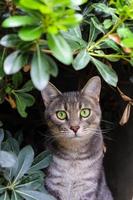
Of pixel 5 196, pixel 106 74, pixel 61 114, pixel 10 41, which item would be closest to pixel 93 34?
pixel 106 74

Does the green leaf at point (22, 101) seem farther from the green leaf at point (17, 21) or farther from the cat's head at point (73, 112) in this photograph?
the green leaf at point (17, 21)

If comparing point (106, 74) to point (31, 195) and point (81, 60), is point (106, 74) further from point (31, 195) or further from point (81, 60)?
point (31, 195)

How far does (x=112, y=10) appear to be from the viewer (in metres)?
1.45

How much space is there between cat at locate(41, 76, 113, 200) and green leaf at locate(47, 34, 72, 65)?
81cm

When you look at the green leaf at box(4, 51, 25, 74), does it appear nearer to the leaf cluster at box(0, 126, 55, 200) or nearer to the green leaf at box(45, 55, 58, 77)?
the green leaf at box(45, 55, 58, 77)

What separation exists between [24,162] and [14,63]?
60 cm

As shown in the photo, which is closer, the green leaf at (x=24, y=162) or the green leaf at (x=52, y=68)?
the green leaf at (x=52, y=68)

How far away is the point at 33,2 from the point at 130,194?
1382 millimetres

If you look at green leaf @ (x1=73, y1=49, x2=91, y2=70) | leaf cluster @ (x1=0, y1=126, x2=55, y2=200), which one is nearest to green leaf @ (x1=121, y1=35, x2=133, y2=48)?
green leaf @ (x1=73, y1=49, x2=91, y2=70)

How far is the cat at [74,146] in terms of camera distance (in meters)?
1.95

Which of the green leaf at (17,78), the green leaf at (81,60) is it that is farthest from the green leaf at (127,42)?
the green leaf at (17,78)

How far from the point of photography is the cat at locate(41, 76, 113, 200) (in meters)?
1.95

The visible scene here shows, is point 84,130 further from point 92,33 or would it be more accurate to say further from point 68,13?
point 68,13

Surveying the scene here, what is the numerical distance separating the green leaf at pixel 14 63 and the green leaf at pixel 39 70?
40 millimetres
